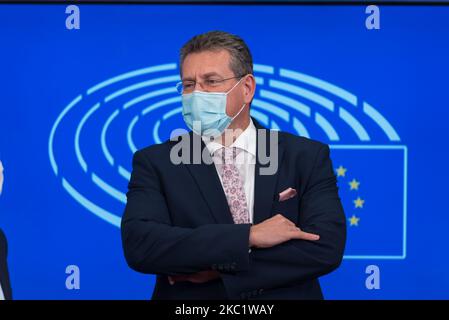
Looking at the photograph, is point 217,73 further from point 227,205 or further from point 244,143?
point 227,205

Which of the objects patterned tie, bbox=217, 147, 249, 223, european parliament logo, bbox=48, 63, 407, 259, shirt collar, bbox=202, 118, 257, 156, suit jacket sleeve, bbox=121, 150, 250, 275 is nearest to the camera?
suit jacket sleeve, bbox=121, 150, 250, 275

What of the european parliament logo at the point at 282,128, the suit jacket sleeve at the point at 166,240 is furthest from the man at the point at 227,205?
the european parliament logo at the point at 282,128

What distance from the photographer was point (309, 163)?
258cm

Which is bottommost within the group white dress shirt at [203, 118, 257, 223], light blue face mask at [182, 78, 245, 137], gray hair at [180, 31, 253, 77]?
white dress shirt at [203, 118, 257, 223]

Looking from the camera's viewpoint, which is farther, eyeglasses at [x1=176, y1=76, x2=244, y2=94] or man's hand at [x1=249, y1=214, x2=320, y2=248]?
eyeglasses at [x1=176, y1=76, x2=244, y2=94]

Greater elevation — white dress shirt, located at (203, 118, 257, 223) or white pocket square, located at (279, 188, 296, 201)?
white dress shirt, located at (203, 118, 257, 223)

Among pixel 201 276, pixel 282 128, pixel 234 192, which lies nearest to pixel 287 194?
pixel 234 192

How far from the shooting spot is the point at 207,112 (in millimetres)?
2666

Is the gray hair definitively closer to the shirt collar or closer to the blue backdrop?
the shirt collar

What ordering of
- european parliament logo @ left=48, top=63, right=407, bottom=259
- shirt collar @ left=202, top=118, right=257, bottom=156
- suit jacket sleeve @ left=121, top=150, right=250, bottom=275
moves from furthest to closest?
european parliament logo @ left=48, top=63, right=407, bottom=259
shirt collar @ left=202, top=118, right=257, bottom=156
suit jacket sleeve @ left=121, top=150, right=250, bottom=275

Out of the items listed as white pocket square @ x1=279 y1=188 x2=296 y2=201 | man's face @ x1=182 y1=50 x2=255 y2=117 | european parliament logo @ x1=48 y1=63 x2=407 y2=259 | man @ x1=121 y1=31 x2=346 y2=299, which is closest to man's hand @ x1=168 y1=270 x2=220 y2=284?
man @ x1=121 y1=31 x2=346 y2=299

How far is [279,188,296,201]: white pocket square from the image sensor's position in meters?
2.50

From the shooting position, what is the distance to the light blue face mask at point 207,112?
2.67m

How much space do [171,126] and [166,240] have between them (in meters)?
1.83
